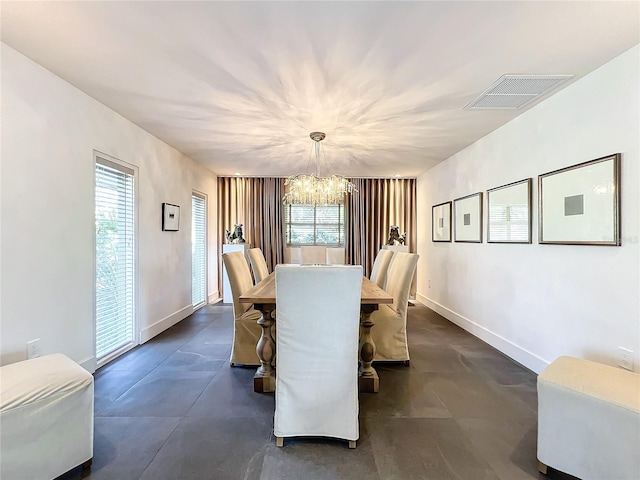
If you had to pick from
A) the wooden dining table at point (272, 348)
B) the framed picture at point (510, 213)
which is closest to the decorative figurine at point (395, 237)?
the framed picture at point (510, 213)

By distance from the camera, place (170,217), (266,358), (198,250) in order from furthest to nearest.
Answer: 1. (198,250)
2. (170,217)
3. (266,358)

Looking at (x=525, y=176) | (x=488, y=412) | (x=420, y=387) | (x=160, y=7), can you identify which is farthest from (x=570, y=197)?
(x=160, y=7)

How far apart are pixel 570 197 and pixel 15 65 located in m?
4.12

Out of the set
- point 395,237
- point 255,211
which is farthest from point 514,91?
point 255,211

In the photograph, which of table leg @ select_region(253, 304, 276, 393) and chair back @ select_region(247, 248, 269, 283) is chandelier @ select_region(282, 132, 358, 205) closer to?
chair back @ select_region(247, 248, 269, 283)

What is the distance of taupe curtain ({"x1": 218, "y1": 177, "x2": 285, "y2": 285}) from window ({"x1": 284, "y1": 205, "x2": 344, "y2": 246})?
11.4 inches

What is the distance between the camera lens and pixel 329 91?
252cm

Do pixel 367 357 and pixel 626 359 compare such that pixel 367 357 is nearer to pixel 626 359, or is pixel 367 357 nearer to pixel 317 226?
pixel 626 359

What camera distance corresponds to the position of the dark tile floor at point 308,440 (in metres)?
1.64

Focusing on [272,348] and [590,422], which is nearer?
[590,422]

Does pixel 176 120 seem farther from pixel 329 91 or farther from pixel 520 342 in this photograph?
pixel 520 342

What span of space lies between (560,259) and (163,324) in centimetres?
442

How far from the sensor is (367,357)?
254 centimetres

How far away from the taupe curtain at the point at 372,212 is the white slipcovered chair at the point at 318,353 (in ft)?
15.3
